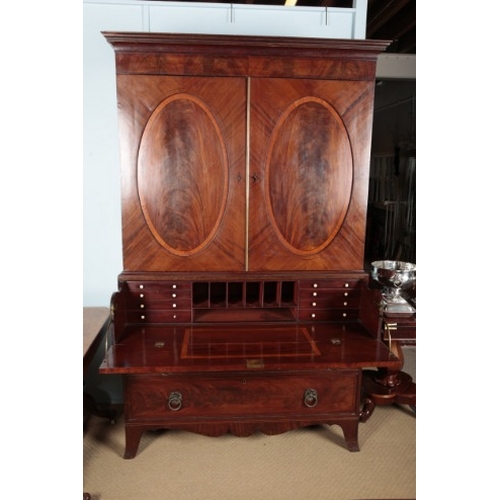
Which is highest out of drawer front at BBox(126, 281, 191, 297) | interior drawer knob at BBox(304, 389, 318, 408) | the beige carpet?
drawer front at BBox(126, 281, 191, 297)

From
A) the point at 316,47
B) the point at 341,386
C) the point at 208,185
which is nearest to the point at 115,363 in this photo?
the point at 208,185

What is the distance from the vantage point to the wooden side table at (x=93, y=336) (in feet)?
5.59

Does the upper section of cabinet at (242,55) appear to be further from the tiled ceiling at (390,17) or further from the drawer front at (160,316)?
the drawer front at (160,316)

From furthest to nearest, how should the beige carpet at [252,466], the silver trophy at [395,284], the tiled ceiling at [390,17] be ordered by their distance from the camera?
1. the tiled ceiling at [390,17]
2. the silver trophy at [395,284]
3. the beige carpet at [252,466]

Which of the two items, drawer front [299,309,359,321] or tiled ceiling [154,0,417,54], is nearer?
drawer front [299,309,359,321]

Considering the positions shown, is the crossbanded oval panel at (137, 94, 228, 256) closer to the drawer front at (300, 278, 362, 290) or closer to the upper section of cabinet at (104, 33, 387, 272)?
the upper section of cabinet at (104, 33, 387, 272)

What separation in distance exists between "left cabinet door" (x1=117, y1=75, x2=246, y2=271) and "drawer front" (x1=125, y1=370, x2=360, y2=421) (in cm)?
46

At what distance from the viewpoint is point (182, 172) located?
1758 mm

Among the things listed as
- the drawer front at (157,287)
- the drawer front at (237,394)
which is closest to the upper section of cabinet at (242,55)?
the drawer front at (157,287)

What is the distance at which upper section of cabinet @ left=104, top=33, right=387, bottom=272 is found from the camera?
171 centimetres

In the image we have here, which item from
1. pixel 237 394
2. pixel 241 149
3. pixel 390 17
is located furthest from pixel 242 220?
pixel 390 17

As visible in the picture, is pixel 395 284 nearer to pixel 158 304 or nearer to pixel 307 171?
pixel 307 171

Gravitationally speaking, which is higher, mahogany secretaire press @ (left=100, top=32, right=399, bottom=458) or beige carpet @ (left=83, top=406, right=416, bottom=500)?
mahogany secretaire press @ (left=100, top=32, right=399, bottom=458)

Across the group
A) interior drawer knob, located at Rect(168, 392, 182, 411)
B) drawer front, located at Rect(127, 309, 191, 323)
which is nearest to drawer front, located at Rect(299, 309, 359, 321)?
drawer front, located at Rect(127, 309, 191, 323)
